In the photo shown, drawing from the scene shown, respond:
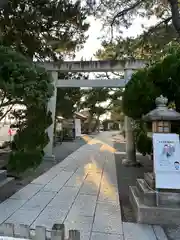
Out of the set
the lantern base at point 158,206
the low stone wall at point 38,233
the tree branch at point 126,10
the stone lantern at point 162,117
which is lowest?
the lantern base at point 158,206

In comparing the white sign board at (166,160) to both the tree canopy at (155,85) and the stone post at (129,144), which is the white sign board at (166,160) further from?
the stone post at (129,144)

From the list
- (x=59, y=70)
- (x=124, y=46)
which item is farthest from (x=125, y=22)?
(x=59, y=70)

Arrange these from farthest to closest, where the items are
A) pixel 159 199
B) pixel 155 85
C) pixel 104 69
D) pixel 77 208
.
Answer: pixel 104 69, pixel 155 85, pixel 77 208, pixel 159 199

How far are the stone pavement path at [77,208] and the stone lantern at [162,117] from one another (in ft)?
5.50

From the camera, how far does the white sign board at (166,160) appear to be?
4000mm

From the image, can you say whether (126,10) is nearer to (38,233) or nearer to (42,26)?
(42,26)

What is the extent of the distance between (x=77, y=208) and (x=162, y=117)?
89.8 inches

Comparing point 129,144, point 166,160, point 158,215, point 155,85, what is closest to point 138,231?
point 158,215

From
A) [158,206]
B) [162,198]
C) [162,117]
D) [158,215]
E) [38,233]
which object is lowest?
[158,215]

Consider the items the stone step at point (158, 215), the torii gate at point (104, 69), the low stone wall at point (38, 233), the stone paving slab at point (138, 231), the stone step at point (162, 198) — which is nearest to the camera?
the low stone wall at point (38, 233)

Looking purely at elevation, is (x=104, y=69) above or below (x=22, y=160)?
above

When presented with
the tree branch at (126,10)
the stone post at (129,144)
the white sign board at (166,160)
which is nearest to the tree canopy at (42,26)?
the tree branch at (126,10)

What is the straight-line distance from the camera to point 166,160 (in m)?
4.08

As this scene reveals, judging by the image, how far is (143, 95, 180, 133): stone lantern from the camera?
4215mm
